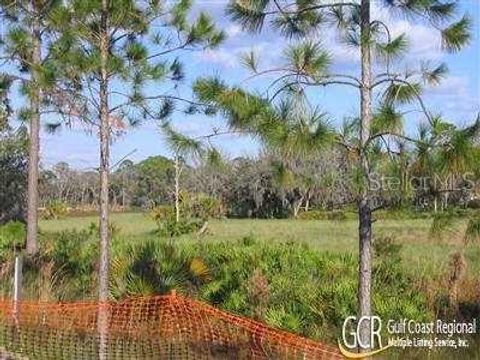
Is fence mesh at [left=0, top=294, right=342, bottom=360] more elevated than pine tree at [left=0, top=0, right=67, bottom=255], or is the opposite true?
pine tree at [left=0, top=0, right=67, bottom=255]

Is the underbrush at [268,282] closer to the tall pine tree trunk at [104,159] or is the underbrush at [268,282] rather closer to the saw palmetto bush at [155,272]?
the saw palmetto bush at [155,272]

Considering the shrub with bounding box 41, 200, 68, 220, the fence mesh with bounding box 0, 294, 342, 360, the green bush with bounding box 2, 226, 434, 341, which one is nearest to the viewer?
the fence mesh with bounding box 0, 294, 342, 360

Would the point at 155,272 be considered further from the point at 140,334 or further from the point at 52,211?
the point at 52,211

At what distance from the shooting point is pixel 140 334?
9062mm

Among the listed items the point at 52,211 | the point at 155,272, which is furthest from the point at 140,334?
the point at 52,211

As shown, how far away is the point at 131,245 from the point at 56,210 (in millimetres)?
43520

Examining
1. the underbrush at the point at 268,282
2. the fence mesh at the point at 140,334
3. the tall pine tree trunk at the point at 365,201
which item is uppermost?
the tall pine tree trunk at the point at 365,201

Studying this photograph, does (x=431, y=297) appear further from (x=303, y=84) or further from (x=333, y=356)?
(x=303, y=84)

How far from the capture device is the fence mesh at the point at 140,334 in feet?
27.6

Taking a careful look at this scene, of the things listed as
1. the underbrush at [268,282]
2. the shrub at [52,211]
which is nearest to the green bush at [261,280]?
the underbrush at [268,282]

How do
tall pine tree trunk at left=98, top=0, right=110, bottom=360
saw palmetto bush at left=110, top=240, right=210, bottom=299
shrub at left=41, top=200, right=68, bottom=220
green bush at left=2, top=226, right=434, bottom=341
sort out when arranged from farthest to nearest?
shrub at left=41, top=200, right=68, bottom=220
saw palmetto bush at left=110, top=240, right=210, bottom=299
green bush at left=2, top=226, right=434, bottom=341
tall pine tree trunk at left=98, top=0, right=110, bottom=360

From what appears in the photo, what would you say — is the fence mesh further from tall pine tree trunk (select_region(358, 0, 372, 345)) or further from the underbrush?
tall pine tree trunk (select_region(358, 0, 372, 345))

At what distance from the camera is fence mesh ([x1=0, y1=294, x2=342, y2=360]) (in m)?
8.40

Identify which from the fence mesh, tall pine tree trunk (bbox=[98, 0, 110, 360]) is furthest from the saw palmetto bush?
tall pine tree trunk (bbox=[98, 0, 110, 360])
